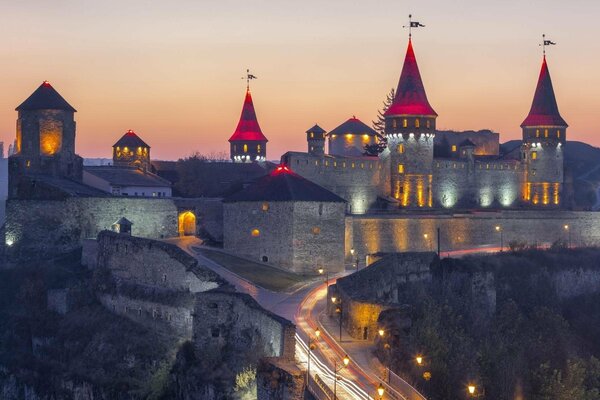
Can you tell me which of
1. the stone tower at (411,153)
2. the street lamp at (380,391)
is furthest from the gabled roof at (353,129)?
the street lamp at (380,391)

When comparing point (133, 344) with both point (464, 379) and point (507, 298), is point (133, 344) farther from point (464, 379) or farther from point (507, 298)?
point (507, 298)

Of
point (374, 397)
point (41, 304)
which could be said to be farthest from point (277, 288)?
point (374, 397)

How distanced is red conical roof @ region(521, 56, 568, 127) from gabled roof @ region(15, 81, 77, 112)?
142 ft

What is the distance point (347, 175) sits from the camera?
88.6 meters

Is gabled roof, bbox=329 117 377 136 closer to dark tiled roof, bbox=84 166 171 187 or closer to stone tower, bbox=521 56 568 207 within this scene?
stone tower, bbox=521 56 568 207

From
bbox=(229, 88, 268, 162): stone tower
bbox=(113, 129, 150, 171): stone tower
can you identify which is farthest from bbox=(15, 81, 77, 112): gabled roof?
bbox=(229, 88, 268, 162): stone tower

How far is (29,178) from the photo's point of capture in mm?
72750

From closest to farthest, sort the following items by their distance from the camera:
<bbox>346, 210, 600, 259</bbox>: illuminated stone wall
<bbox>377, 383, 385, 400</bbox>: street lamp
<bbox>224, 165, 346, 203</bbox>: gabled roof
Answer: <bbox>377, 383, 385, 400</bbox>: street lamp
<bbox>224, 165, 346, 203</bbox>: gabled roof
<bbox>346, 210, 600, 259</bbox>: illuminated stone wall

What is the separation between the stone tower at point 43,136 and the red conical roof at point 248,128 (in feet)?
106

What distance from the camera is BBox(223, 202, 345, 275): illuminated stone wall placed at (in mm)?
69875

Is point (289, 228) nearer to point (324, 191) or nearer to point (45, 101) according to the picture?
point (324, 191)

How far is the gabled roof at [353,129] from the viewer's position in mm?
113000

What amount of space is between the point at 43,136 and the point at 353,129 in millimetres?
43109

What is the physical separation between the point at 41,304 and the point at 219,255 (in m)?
10.3
